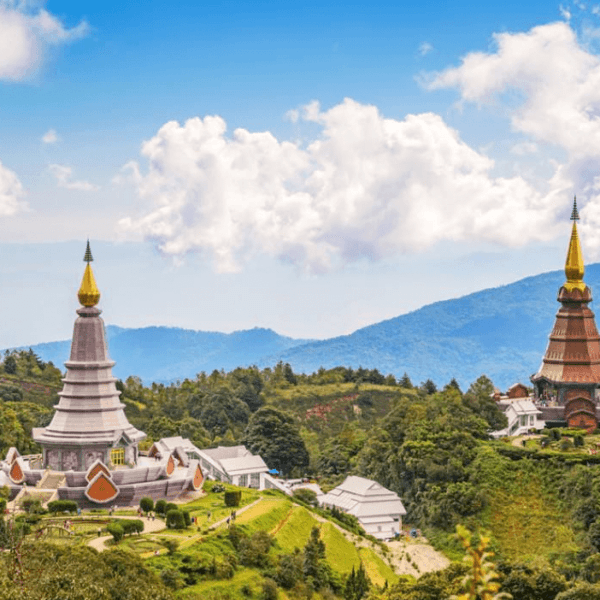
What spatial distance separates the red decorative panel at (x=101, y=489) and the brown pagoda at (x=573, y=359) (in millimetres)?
22955

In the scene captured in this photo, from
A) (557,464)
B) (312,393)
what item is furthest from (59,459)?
(312,393)

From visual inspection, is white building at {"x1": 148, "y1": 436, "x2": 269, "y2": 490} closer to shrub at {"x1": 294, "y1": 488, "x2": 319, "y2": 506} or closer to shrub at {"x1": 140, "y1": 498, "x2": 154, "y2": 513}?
shrub at {"x1": 294, "y1": 488, "x2": 319, "y2": 506}

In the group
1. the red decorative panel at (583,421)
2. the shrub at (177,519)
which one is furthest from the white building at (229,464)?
the red decorative panel at (583,421)

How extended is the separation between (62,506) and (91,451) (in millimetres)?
3808

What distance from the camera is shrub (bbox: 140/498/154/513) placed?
3706 cm

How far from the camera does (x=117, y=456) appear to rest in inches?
1594

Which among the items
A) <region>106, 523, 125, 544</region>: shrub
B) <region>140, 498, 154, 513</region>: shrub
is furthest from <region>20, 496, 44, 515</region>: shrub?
<region>106, 523, 125, 544</region>: shrub

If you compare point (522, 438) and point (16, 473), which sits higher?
point (522, 438)

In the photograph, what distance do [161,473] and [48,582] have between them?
1926 centimetres

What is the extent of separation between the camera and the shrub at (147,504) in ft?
122

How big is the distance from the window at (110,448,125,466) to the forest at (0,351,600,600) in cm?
739

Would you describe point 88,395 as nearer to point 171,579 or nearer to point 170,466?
point 170,466

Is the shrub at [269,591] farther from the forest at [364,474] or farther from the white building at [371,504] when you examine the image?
the white building at [371,504]

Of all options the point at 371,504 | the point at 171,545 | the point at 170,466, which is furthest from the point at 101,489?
the point at 371,504
